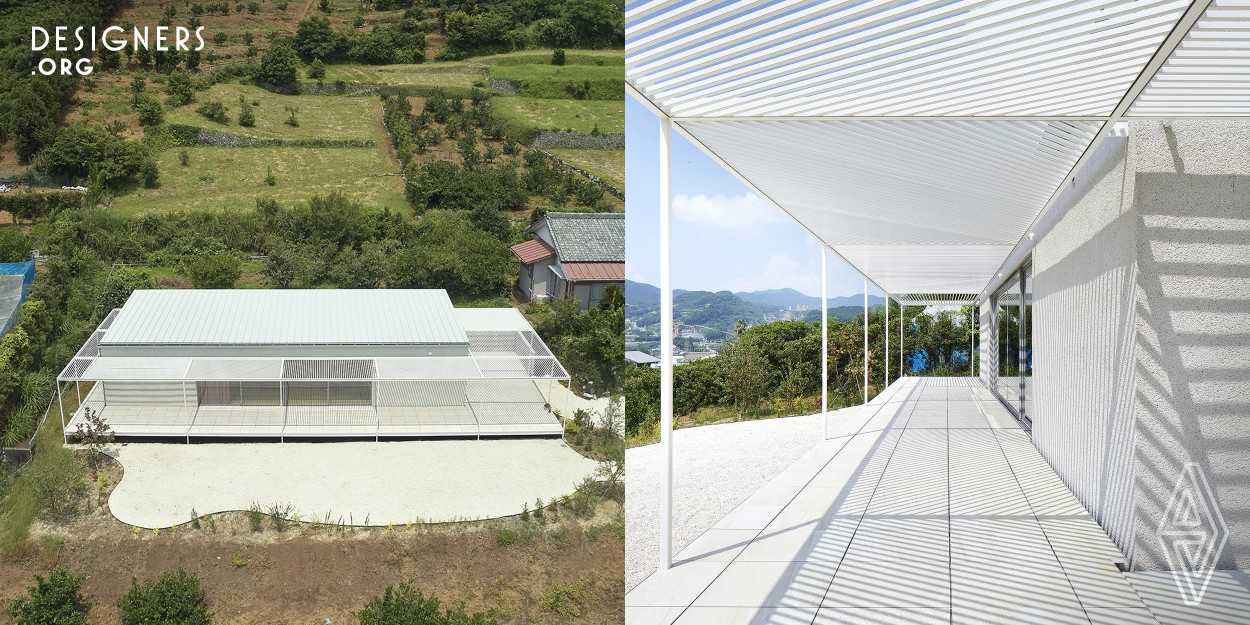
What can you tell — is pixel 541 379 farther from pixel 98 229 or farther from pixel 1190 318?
pixel 1190 318

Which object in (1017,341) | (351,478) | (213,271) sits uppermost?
(213,271)

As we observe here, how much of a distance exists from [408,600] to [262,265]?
255cm

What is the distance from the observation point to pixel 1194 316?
15.2ft

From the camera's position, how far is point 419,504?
572cm

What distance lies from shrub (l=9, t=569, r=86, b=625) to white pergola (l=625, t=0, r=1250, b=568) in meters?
3.71

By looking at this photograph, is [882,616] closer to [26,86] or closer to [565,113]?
[565,113]

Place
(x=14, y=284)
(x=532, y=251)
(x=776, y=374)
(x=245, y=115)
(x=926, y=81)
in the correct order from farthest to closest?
(x=776, y=374)
(x=532, y=251)
(x=245, y=115)
(x=14, y=284)
(x=926, y=81)

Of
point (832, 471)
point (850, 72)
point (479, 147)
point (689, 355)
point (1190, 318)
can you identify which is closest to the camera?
point (850, 72)

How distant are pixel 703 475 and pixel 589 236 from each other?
332cm

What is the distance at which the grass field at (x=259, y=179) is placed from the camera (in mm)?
5543

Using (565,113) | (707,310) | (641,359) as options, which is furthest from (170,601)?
(707,310)

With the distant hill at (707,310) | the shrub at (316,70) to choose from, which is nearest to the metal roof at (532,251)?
the shrub at (316,70)

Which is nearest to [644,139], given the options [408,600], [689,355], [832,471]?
[689,355]

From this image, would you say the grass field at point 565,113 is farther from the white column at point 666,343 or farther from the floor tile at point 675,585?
the floor tile at point 675,585
